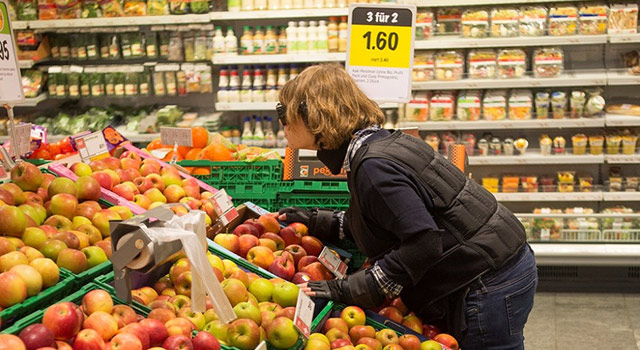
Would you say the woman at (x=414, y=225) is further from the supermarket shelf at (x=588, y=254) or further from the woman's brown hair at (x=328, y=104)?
the supermarket shelf at (x=588, y=254)

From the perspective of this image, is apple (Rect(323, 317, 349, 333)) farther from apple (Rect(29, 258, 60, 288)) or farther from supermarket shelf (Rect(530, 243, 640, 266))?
supermarket shelf (Rect(530, 243, 640, 266))

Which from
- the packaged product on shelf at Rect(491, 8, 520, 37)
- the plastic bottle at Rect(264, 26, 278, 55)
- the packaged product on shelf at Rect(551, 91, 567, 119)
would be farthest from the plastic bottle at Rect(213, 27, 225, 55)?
the packaged product on shelf at Rect(551, 91, 567, 119)

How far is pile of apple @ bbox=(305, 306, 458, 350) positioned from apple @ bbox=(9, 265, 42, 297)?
760mm

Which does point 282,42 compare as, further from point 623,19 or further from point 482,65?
point 623,19

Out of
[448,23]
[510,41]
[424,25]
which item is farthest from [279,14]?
[510,41]

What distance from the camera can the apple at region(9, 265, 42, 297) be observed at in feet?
6.07

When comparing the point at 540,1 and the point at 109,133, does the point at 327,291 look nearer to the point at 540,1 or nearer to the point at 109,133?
the point at 109,133

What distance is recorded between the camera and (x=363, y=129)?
89.7 inches

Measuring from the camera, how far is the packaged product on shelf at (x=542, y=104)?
506 cm

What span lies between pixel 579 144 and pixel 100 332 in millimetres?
4195

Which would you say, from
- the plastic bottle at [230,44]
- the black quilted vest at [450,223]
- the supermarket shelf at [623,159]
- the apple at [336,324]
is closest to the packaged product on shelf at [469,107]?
the supermarket shelf at [623,159]

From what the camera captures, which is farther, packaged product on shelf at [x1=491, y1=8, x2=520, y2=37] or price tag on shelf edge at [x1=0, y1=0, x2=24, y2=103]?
packaged product on shelf at [x1=491, y1=8, x2=520, y2=37]

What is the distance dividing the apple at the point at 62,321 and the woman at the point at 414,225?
80 centimetres

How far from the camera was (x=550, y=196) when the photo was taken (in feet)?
17.0
